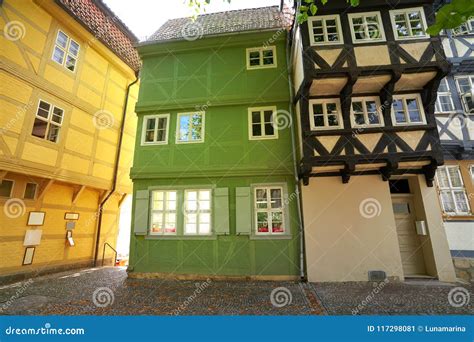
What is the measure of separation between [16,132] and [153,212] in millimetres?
5224

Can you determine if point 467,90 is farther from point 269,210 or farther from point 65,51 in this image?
point 65,51

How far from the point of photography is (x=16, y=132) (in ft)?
25.9

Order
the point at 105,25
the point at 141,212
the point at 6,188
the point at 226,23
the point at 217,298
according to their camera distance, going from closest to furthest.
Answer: the point at 217,298
the point at 6,188
the point at 141,212
the point at 226,23
the point at 105,25

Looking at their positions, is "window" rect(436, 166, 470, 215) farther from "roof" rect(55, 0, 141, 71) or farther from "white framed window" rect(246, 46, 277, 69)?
"roof" rect(55, 0, 141, 71)

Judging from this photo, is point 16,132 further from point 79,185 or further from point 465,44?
point 465,44

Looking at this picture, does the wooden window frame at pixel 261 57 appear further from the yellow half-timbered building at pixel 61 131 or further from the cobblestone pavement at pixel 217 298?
the cobblestone pavement at pixel 217 298

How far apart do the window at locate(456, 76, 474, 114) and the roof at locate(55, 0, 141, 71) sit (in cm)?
1388

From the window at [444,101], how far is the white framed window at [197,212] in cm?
897

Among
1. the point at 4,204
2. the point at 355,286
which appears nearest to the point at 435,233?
the point at 355,286

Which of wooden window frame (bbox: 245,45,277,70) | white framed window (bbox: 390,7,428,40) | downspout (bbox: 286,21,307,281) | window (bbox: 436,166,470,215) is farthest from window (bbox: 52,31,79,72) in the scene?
window (bbox: 436,166,470,215)

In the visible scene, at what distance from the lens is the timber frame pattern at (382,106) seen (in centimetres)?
698

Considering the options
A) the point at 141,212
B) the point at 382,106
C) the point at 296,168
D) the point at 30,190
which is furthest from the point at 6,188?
the point at 382,106

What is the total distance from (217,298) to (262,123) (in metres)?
5.97

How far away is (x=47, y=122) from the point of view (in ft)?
29.1
